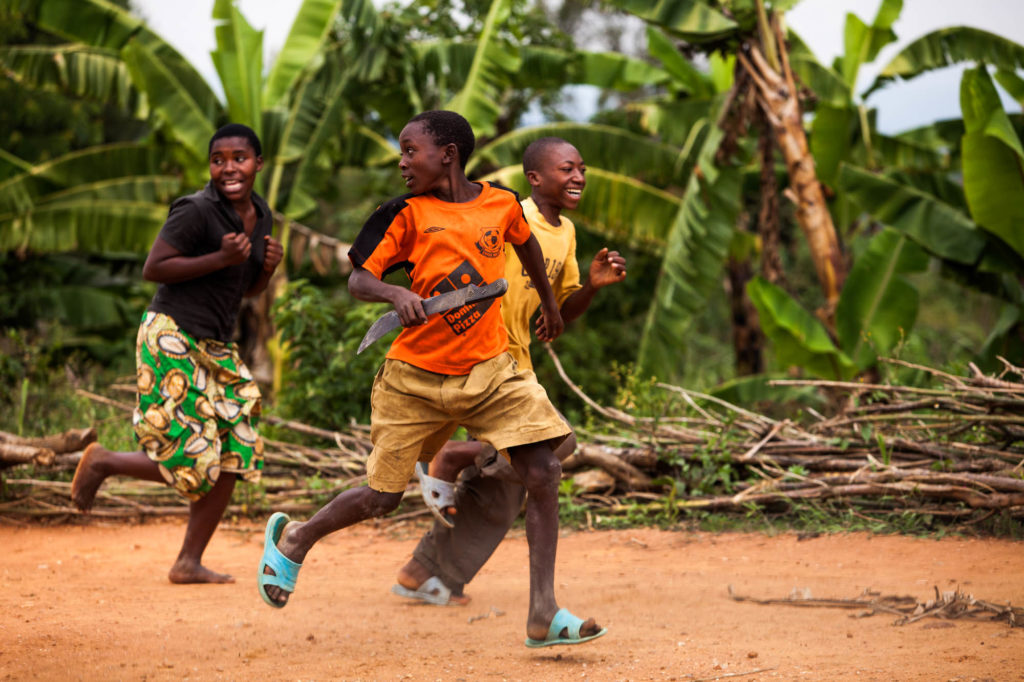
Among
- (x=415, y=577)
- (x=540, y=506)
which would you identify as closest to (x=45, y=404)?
(x=415, y=577)

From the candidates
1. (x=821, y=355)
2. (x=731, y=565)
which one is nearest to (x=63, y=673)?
(x=731, y=565)

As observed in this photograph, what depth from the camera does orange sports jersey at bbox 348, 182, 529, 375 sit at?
9.53ft

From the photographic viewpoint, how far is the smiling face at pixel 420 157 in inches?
117

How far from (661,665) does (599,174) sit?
811cm

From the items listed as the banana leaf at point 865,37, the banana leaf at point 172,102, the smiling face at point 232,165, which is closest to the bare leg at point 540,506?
the smiling face at point 232,165

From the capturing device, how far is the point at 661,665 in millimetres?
2816

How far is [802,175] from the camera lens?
896 centimetres

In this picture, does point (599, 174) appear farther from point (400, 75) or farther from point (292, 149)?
point (292, 149)

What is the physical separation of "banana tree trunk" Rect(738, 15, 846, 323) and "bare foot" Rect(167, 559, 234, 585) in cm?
647

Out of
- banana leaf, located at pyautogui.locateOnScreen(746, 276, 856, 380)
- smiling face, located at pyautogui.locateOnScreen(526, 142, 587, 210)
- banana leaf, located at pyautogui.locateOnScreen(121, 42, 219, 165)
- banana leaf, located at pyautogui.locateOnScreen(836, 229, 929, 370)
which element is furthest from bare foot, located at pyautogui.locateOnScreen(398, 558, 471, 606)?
banana leaf, located at pyautogui.locateOnScreen(121, 42, 219, 165)

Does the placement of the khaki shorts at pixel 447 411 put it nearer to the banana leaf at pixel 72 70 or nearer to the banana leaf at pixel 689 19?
the banana leaf at pixel 689 19

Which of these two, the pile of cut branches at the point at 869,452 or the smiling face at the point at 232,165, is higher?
the smiling face at the point at 232,165

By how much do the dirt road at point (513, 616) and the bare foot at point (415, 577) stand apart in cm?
10

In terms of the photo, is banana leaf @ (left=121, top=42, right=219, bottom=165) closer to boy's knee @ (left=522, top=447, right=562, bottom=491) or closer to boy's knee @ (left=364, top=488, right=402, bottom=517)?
boy's knee @ (left=364, top=488, right=402, bottom=517)
